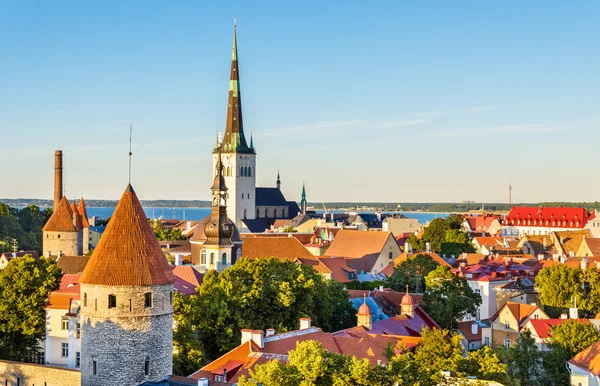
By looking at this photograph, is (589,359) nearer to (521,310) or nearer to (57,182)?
(521,310)

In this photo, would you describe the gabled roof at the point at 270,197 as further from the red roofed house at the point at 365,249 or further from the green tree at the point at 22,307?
the green tree at the point at 22,307

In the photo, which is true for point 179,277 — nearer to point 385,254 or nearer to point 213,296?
point 213,296

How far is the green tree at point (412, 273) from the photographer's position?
70750mm

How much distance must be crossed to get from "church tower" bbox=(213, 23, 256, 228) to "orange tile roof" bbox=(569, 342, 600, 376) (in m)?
97.0

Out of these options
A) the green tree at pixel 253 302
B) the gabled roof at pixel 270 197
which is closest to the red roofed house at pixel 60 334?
the green tree at pixel 253 302

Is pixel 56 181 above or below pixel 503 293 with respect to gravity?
above

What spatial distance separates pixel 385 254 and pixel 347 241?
523cm

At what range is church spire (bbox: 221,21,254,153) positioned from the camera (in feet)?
444

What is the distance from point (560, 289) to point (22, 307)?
35938mm

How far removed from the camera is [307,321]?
1735 inches

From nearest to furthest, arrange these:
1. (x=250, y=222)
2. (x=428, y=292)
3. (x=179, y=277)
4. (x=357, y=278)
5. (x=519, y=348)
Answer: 1. (x=519, y=348)
2. (x=179, y=277)
3. (x=428, y=292)
4. (x=357, y=278)
5. (x=250, y=222)

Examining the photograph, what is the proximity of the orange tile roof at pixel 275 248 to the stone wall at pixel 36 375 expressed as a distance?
5165 cm

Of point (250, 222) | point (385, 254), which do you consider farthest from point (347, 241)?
point (250, 222)

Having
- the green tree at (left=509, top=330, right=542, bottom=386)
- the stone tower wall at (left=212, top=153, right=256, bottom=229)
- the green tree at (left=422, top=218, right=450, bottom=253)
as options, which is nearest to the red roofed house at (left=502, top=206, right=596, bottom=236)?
the green tree at (left=422, top=218, right=450, bottom=253)
